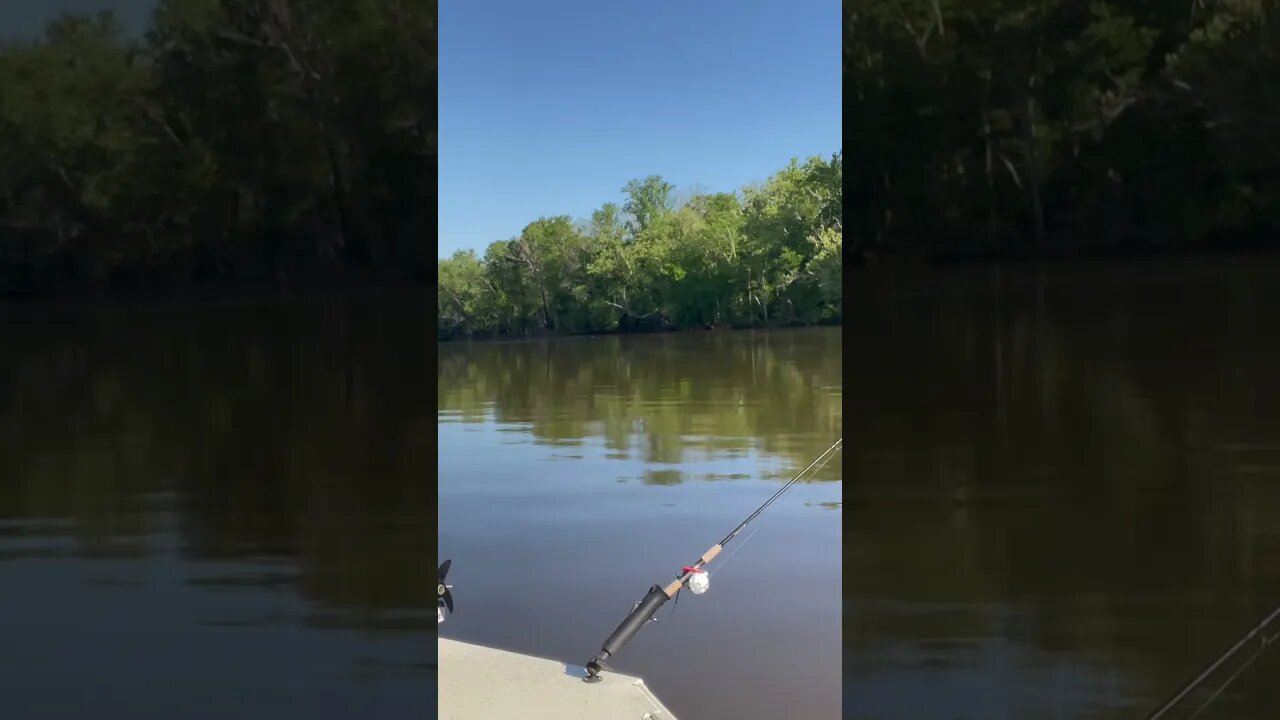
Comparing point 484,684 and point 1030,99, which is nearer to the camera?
point 1030,99

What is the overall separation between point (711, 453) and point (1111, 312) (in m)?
12.4

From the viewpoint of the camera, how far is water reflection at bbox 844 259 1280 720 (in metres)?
1.83

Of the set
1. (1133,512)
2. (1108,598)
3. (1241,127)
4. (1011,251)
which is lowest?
(1108,598)

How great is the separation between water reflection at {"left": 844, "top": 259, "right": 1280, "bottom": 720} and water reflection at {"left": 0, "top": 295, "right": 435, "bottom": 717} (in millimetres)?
1008

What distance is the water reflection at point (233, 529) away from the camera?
191 centimetres

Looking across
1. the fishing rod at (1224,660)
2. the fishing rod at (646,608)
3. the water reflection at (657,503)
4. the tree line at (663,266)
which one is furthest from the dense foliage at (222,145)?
the tree line at (663,266)

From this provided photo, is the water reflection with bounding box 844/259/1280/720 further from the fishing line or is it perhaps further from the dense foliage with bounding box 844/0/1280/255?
the dense foliage with bounding box 844/0/1280/255

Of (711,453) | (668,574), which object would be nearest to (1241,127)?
(668,574)

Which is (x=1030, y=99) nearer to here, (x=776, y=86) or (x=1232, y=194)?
(x=1232, y=194)

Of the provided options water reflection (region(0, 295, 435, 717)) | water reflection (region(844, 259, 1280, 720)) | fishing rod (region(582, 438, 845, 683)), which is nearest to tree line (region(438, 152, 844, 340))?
fishing rod (region(582, 438, 845, 683))

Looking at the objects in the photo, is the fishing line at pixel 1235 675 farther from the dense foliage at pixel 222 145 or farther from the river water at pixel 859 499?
the dense foliage at pixel 222 145

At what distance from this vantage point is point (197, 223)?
6.77 ft

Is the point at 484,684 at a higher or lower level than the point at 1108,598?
lower

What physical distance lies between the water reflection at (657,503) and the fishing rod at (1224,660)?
6.03 metres
